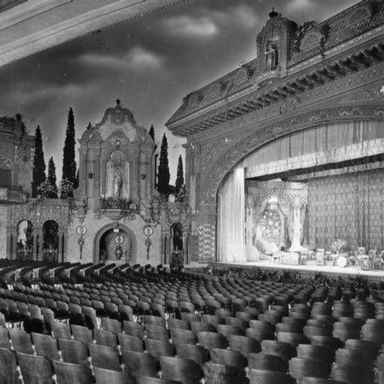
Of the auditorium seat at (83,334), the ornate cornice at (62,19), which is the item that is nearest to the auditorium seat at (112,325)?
the auditorium seat at (83,334)

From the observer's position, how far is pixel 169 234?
28609 mm

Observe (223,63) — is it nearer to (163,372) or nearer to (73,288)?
(73,288)

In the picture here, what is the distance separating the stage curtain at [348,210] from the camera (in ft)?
79.6

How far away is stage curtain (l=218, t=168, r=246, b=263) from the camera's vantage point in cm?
2619

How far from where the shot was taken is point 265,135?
73.6 feet

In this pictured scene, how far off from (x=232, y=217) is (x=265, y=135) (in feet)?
18.2

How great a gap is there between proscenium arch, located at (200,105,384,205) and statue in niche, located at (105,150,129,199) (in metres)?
5.10

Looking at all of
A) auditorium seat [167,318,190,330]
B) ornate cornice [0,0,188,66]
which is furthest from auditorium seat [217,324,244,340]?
ornate cornice [0,0,188,66]

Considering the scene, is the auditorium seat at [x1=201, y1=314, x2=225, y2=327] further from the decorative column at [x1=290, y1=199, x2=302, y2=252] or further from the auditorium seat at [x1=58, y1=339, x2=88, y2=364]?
the decorative column at [x1=290, y1=199, x2=302, y2=252]

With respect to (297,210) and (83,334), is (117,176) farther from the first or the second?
(83,334)

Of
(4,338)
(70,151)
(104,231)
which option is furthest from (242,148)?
(4,338)

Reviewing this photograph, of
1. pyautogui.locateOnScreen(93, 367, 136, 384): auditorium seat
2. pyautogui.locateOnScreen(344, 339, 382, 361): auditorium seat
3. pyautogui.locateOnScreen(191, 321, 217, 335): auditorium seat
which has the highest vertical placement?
pyautogui.locateOnScreen(93, 367, 136, 384): auditorium seat

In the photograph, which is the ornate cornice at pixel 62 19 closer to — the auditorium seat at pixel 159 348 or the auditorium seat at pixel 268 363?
the auditorium seat at pixel 159 348

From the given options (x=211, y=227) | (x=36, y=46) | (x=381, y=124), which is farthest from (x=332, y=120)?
(x=36, y=46)
